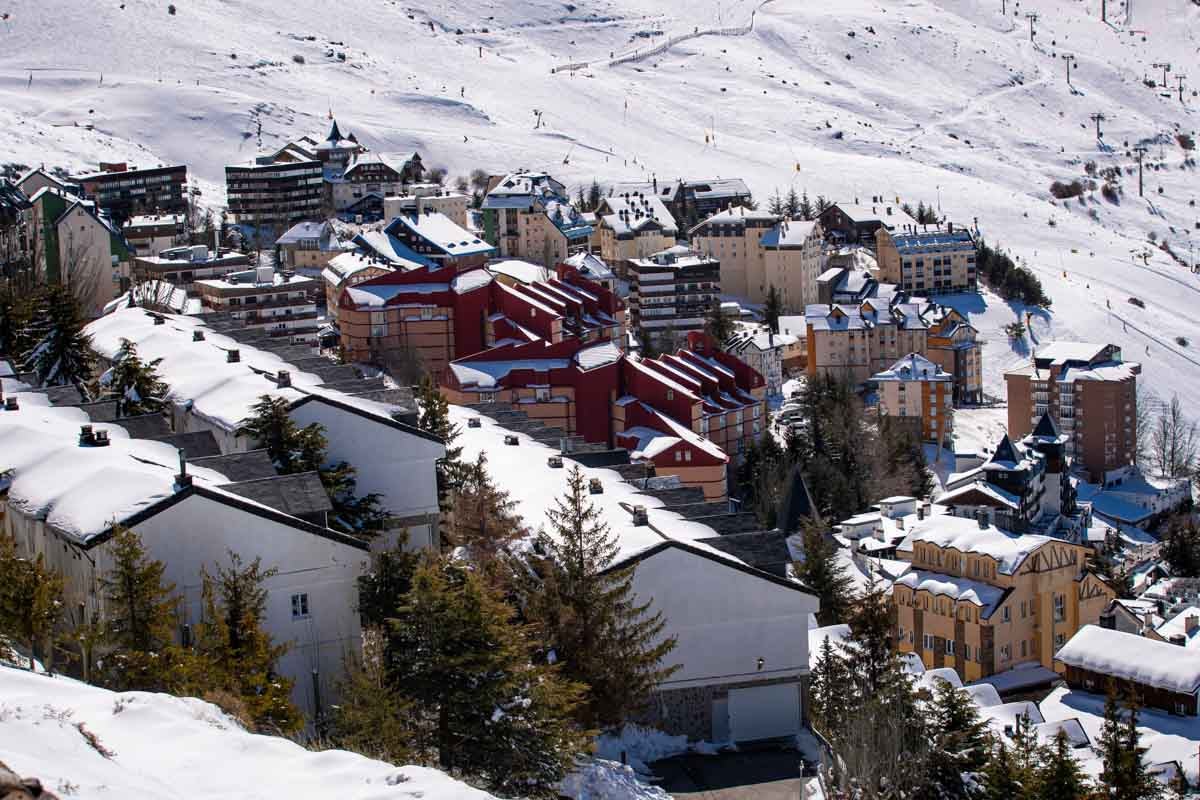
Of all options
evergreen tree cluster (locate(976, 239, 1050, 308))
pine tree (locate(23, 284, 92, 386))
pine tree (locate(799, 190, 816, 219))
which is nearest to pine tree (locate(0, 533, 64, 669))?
pine tree (locate(23, 284, 92, 386))

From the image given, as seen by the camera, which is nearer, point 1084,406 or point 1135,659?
point 1135,659

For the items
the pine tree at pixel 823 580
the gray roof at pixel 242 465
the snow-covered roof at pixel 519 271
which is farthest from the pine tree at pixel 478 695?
the snow-covered roof at pixel 519 271

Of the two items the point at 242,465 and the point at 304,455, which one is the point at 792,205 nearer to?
the point at 304,455

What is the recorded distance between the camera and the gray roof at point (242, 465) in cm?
2661

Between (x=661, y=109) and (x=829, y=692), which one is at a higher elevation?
(x=661, y=109)

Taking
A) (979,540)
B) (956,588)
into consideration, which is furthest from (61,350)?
(979,540)

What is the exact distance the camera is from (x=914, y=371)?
8412 centimetres

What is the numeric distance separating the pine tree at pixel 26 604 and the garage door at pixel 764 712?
12164 mm

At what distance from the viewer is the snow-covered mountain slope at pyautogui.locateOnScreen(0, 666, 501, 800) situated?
1299 centimetres

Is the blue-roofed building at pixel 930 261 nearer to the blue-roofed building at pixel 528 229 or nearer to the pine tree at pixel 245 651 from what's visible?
the blue-roofed building at pixel 528 229

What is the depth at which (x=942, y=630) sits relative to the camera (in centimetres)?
4841

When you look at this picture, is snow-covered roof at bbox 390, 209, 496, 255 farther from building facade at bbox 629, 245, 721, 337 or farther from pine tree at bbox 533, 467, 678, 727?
pine tree at bbox 533, 467, 678, 727

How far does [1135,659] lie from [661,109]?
127 meters

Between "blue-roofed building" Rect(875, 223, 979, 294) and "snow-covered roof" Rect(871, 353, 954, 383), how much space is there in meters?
22.1
